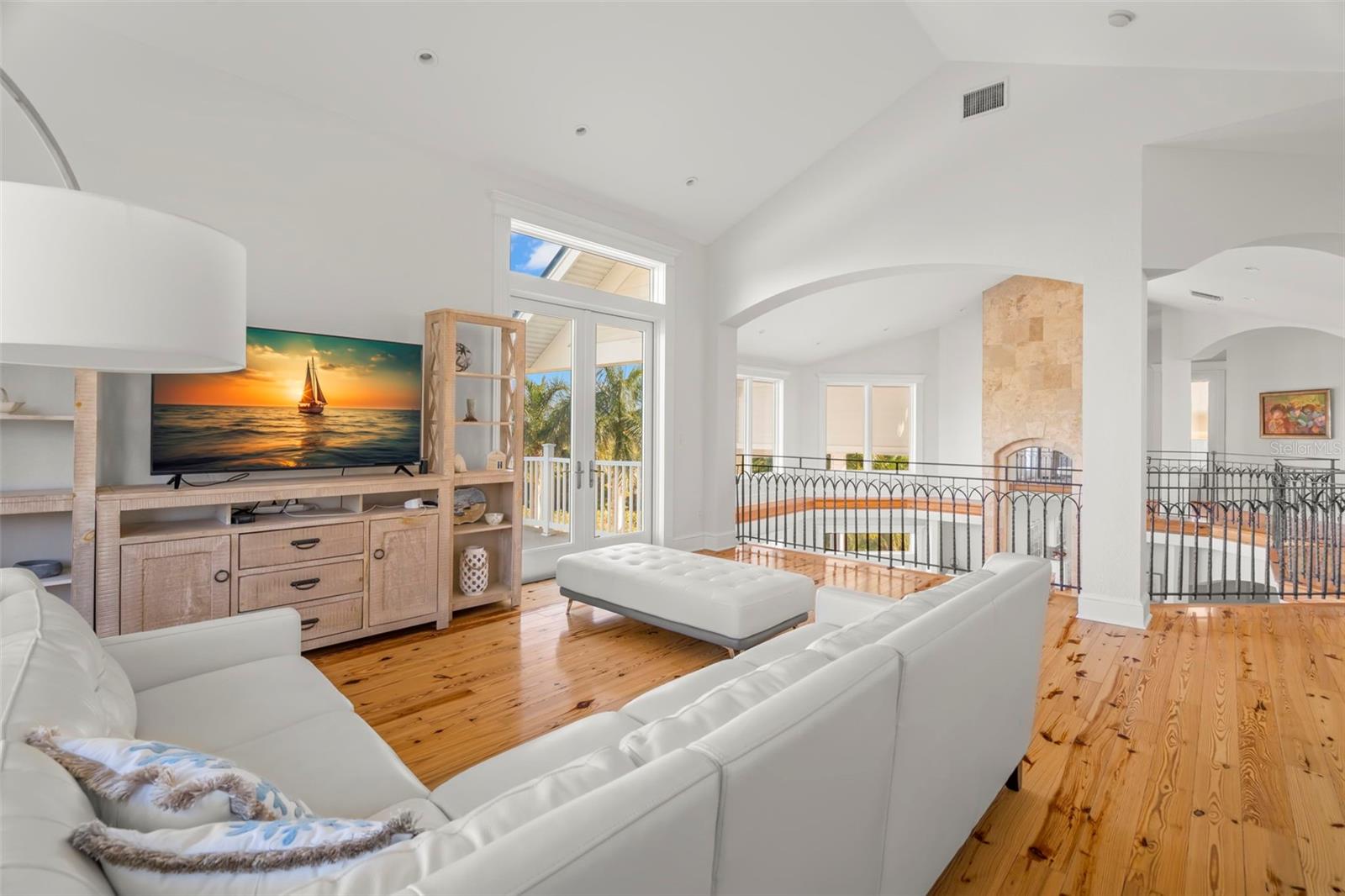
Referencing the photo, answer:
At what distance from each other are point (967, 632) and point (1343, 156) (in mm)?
4478

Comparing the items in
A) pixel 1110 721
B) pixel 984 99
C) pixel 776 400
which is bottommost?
pixel 1110 721

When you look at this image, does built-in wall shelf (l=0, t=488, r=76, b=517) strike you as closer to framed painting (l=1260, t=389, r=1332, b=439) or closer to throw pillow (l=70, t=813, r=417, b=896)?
throw pillow (l=70, t=813, r=417, b=896)

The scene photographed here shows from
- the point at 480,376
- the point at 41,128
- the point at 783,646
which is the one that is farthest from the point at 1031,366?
the point at 41,128

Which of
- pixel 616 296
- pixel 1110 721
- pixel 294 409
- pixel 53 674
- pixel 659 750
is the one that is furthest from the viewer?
pixel 616 296

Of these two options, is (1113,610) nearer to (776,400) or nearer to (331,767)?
(331,767)

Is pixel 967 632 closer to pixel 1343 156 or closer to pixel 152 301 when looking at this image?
pixel 152 301

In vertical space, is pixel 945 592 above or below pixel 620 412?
below

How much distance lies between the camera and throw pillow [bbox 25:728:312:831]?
83 centimetres

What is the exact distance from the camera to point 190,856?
2.39ft

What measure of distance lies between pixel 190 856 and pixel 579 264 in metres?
4.87

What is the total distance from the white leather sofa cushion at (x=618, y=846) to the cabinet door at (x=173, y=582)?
2.94 meters

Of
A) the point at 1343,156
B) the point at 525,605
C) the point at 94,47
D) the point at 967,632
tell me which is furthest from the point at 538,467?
the point at 1343,156

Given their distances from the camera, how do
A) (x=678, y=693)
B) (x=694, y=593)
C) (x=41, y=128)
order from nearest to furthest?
(x=41, y=128)
(x=678, y=693)
(x=694, y=593)

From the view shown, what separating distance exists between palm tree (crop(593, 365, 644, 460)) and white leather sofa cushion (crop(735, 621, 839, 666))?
324 cm
